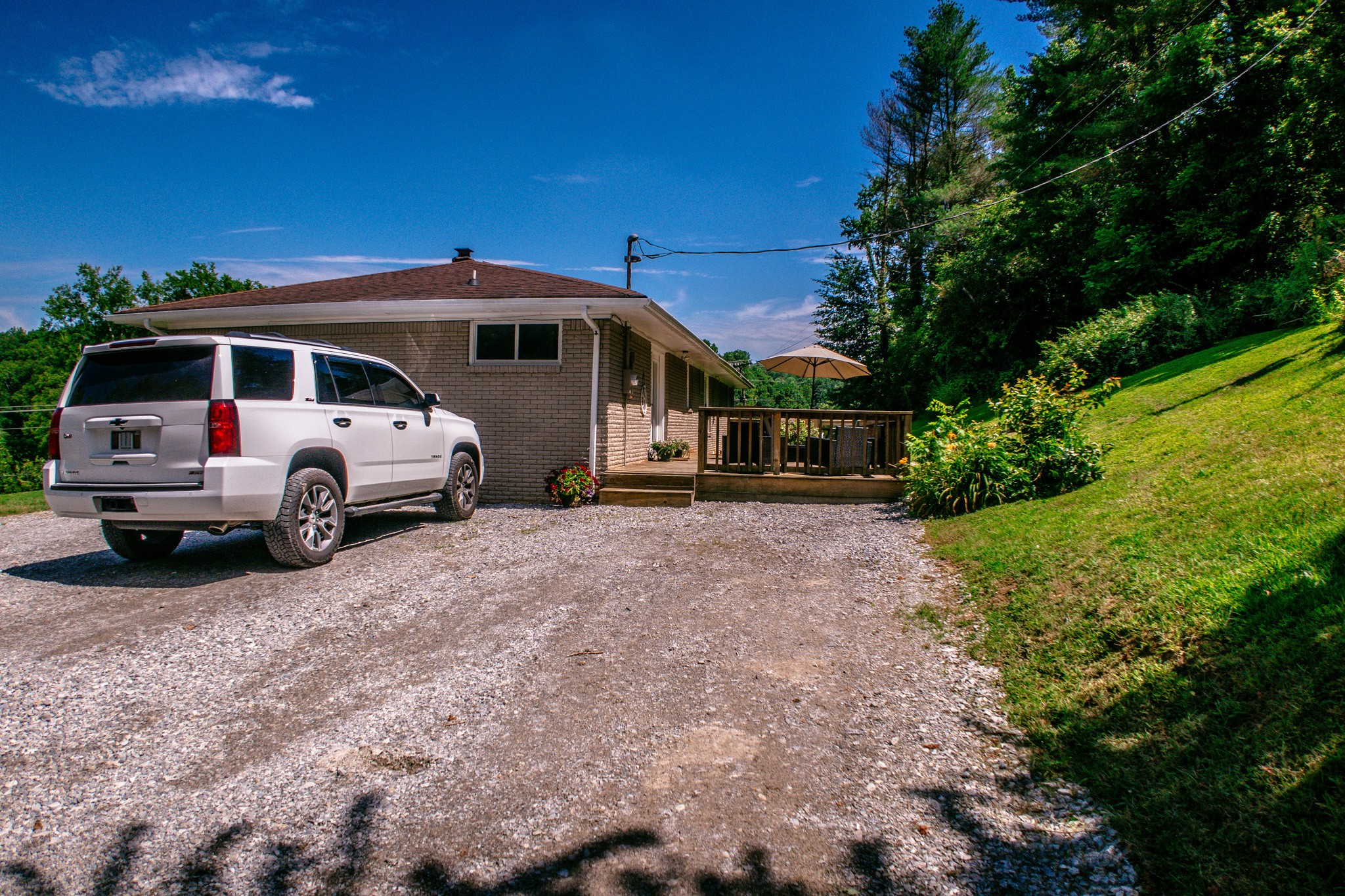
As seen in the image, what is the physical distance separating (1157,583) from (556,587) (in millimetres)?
A: 3996

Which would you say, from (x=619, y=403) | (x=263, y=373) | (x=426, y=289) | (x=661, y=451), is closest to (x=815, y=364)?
(x=661, y=451)

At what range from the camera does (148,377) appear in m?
5.05

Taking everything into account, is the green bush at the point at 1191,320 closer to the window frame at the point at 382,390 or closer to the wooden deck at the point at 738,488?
the wooden deck at the point at 738,488

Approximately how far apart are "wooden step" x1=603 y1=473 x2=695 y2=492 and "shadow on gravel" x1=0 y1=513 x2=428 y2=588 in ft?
11.3

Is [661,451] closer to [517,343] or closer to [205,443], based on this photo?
[517,343]

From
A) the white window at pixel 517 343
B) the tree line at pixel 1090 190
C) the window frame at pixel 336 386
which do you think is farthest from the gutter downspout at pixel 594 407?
the tree line at pixel 1090 190

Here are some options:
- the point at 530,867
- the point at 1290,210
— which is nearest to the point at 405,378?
the point at 530,867

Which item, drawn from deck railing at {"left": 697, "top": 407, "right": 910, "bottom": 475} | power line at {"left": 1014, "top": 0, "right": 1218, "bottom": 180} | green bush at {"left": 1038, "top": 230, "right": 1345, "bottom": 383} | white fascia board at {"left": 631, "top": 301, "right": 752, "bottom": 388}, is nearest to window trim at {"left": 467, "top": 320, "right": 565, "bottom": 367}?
white fascia board at {"left": 631, "top": 301, "right": 752, "bottom": 388}

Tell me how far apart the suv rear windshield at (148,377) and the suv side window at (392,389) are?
1.78 meters

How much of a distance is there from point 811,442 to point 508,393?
15.9 feet

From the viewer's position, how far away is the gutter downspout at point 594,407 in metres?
9.61

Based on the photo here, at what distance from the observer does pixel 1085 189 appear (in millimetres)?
18609

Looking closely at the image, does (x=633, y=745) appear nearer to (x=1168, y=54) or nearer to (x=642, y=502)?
(x=642, y=502)

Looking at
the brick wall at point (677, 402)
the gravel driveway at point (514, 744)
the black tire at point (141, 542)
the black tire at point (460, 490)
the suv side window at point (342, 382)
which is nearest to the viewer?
the gravel driveway at point (514, 744)
